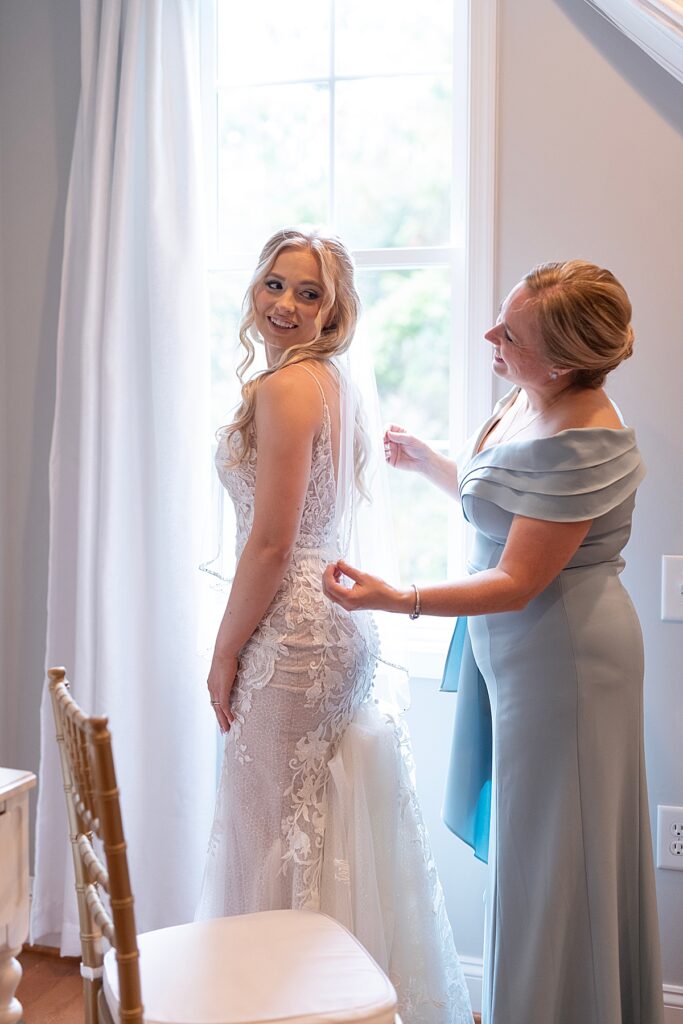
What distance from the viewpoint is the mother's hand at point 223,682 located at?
6.31 feet

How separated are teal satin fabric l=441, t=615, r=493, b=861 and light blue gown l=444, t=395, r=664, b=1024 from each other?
0.14 meters

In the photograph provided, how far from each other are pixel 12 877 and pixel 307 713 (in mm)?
602

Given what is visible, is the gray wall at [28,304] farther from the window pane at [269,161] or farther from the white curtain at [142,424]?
the window pane at [269,161]

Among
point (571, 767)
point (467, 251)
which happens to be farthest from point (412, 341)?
point (571, 767)

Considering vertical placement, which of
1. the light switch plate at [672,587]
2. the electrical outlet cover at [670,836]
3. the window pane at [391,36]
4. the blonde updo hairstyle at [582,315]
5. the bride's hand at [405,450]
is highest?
the window pane at [391,36]

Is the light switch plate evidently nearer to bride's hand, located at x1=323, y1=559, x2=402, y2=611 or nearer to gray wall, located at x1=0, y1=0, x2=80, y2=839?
bride's hand, located at x1=323, y1=559, x2=402, y2=611

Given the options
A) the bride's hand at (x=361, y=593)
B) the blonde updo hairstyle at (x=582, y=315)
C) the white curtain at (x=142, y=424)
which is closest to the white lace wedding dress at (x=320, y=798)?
the bride's hand at (x=361, y=593)

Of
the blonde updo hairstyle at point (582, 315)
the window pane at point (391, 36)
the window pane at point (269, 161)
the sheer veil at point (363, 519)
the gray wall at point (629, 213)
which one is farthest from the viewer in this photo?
the window pane at point (269, 161)

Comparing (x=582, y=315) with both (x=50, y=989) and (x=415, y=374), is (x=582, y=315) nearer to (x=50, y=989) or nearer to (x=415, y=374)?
(x=415, y=374)

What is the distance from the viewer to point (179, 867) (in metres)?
2.50

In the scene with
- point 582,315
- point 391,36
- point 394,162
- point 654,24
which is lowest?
point 582,315

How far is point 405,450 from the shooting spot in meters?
2.29

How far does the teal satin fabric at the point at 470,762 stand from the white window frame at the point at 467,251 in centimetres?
42

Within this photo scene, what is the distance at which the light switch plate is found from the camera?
7.26 feet
